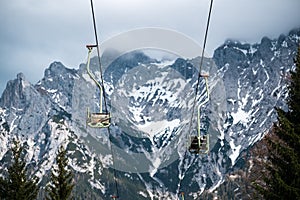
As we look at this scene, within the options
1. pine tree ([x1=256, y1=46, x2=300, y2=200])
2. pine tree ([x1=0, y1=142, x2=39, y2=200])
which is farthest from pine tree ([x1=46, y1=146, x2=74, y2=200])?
pine tree ([x1=256, y1=46, x2=300, y2=200])

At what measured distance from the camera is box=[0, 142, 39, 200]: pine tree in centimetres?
3944

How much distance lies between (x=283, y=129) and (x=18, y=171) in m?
24.6

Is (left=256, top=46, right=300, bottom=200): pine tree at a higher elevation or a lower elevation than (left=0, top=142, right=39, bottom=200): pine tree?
lower

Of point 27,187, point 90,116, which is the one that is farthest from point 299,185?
point 27,187

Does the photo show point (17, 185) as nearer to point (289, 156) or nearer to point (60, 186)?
point (60, 186)

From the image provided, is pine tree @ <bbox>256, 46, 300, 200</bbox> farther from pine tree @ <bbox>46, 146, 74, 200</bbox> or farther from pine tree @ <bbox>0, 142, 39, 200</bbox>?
pine tree @ <bbox>0, 142, 39, 200</bbox>

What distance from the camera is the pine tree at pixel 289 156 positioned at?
1992 centimetres

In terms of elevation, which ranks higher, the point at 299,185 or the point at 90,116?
the point at 90,116

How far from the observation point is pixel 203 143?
20234 mm

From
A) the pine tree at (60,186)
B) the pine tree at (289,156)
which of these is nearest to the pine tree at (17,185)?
the pine tree at (60,186)

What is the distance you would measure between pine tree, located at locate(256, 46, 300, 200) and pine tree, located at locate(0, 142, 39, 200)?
75.7 feet

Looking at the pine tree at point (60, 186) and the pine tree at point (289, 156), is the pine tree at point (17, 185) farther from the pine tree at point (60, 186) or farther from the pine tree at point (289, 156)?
the pine tree at point (289, 156)

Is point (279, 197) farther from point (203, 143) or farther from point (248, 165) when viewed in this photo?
point (248, 165)

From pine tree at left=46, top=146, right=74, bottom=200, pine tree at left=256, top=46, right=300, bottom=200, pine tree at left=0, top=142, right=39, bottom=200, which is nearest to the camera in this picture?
pine tree at left=256, top=46, right=300, bottom=200
